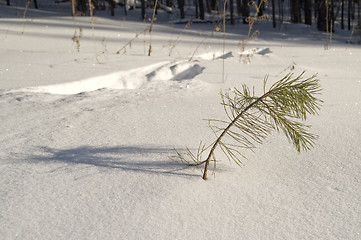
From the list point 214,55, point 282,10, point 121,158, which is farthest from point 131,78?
point 282,10

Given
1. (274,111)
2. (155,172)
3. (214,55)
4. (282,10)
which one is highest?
(282,10)

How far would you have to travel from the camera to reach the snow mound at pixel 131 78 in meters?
2.38

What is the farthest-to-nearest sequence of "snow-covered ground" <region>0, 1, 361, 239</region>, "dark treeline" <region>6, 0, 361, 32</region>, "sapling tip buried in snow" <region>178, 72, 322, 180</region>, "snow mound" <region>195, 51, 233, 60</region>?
"dark treeline" <region>6, 0, 361, 32</region> → "snow mound" <region>195, 51, 233, 60</region> → "sapling tip buried in snow" <region>178, 72, 322, 180</region> → "snow-covered ground" <region>0, 1, 361, 239</region>

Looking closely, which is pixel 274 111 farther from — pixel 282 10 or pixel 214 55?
pixel 282 10

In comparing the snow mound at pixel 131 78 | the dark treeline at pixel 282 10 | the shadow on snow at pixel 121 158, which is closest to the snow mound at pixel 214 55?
the snow mound at pixel 131 78

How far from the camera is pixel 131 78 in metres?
2.79

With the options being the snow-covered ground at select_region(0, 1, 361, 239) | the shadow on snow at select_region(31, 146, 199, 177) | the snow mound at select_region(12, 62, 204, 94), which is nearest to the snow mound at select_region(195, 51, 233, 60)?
the snow mound at select_region(12, 62, 204, 94)

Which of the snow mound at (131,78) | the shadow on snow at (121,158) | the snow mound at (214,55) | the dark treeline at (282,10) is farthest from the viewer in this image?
the dark treeline at (282,10)

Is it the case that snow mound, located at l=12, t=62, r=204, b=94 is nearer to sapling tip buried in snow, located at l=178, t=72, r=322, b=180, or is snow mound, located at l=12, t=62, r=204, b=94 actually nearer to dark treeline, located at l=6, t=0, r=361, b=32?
sapling tip buried in snow, located at l=178, t=72, r=322, b=180

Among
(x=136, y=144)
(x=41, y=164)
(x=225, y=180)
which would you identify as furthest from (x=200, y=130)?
(x=41, y=164)

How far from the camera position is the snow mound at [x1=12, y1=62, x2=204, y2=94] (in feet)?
7.79

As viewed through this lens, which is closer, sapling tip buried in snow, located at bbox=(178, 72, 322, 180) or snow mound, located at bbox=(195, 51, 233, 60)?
sapling tip buried in snow, located at bbox=(178, 72, 322, 180)

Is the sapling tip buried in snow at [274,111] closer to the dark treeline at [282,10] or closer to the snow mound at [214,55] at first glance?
the snow mound at [214,55]

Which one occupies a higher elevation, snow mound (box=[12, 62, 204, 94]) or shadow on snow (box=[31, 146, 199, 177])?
snow mound (box=[12, 62, 204, 94])
